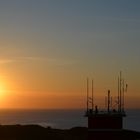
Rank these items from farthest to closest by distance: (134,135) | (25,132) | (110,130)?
(25,132) → (134,135) → (110,130)

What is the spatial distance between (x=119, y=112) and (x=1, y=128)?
51442 mm

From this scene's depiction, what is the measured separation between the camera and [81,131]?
381 feet

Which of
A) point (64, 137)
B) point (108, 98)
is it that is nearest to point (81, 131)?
point (64, 137)

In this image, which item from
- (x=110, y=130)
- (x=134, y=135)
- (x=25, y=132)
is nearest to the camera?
(x=110, y=130)

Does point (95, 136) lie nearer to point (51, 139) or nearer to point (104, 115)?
point (104, 115)

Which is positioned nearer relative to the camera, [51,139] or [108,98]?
[108,98]

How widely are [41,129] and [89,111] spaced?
47.7 meters

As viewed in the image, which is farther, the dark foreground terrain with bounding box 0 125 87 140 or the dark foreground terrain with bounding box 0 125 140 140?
the dark foreground terrain with bounding box 0 125 87 140

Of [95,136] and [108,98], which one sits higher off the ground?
[108,98]

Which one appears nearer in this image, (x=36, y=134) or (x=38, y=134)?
(x=38, y=134)

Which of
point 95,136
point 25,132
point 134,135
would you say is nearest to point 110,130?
point 95,136

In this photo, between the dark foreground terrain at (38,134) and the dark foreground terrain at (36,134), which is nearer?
the dark foreground terrain at (38,134)

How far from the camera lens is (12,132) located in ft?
372

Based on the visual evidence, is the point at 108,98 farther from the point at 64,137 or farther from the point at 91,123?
the point at 64,137
